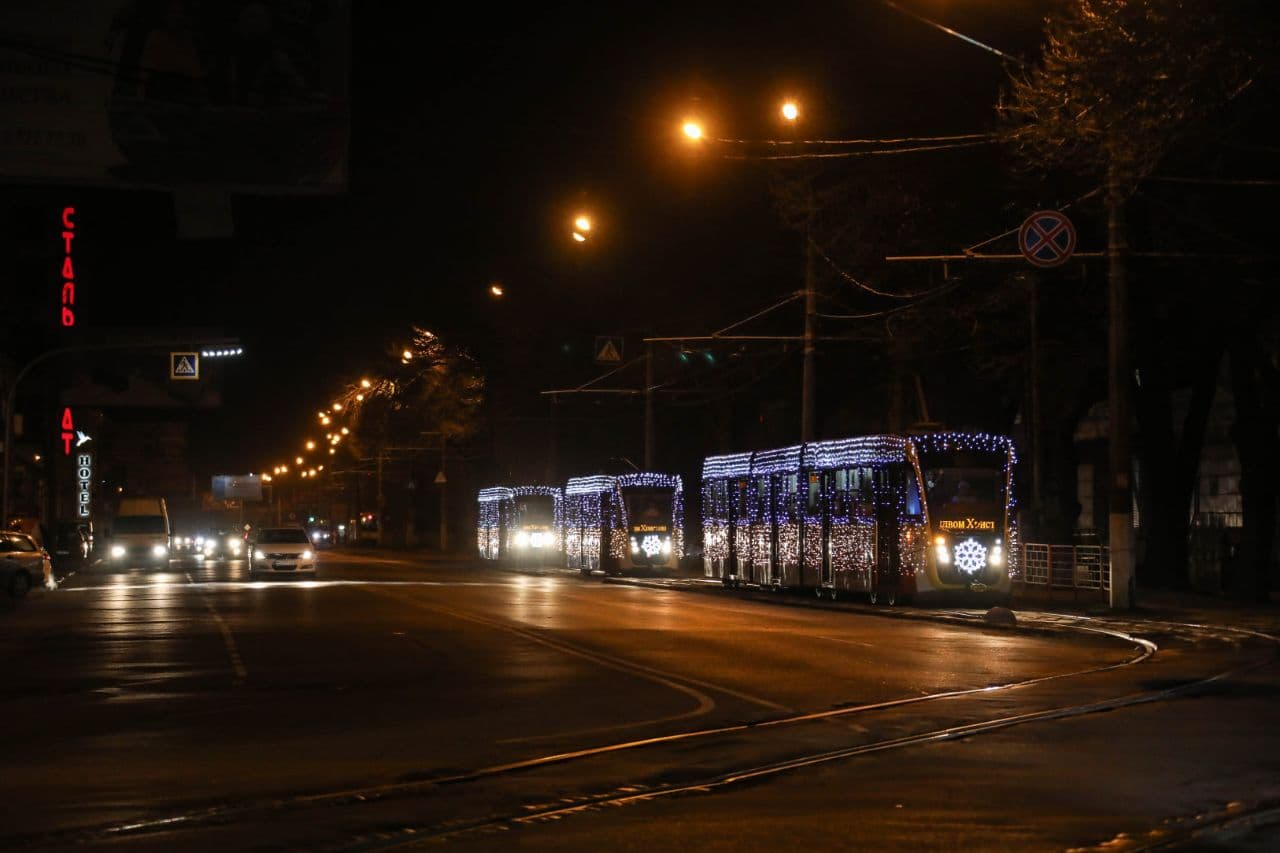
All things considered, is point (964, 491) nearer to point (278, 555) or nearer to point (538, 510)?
point (278, 555)

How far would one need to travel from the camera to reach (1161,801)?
37.0 feet

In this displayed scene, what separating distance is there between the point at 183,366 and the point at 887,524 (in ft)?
101

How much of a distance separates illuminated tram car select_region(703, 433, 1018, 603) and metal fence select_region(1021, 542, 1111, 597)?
4.77ft

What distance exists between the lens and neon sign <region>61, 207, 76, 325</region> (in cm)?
8212

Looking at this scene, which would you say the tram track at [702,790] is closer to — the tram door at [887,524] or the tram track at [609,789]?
the tram track at [609,789]

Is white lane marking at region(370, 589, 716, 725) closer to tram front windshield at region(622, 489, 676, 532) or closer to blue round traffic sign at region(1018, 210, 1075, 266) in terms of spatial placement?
blue round traffic sign at region(1018, 210, 1075, 266)

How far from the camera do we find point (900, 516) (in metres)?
35.2

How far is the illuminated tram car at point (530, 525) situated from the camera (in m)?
64.7

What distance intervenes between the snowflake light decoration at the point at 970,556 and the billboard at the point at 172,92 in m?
20.8

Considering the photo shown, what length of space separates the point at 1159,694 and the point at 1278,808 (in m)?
7.45

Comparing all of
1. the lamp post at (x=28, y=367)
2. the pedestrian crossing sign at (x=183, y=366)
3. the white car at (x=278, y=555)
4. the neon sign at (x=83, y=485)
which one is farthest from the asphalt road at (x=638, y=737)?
the neon sign at (x=83, y=485)

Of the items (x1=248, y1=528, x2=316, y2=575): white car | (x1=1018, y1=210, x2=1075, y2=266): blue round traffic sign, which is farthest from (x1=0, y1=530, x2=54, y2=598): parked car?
(x1=1018, y1=210, x2=1075, y2=266): blue round traffic sign

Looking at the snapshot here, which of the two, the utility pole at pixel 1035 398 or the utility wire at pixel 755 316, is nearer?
the utility pole at pixel 1035 398

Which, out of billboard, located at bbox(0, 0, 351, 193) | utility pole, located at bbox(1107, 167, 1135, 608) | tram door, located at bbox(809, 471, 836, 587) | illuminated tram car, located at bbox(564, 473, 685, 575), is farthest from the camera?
Result: illuminated tram car, located at bbox(564, 473, 685, 575)
